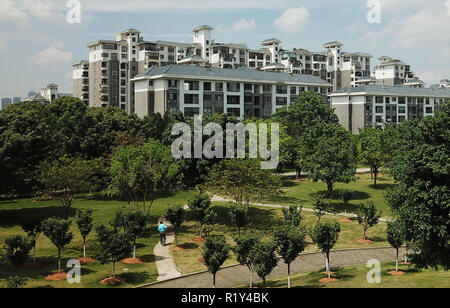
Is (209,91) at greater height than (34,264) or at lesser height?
greater

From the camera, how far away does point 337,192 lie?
4534 cm

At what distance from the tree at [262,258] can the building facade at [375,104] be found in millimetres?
68358

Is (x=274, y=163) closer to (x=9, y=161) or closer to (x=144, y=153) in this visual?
(x=144, y=153)

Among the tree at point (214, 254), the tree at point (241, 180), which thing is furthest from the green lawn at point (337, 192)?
the tree at point (214, 254)

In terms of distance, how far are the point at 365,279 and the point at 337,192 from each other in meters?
25.0

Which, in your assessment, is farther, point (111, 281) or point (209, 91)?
point (209, 91)

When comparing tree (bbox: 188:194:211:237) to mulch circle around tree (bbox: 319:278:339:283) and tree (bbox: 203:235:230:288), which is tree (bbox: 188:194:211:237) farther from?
mulch circle around tree (bbox: 319:278:339:283)

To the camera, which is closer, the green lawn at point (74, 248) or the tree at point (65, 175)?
the green lawn at point (74, 248)

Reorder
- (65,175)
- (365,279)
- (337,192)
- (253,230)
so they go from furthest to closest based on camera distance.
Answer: (337,192) < (65,175) < (253,230) < (365,279)

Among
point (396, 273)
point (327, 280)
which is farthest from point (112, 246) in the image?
point (396, 273)

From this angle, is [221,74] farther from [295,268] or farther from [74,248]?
[295,268]

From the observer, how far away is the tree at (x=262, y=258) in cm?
1958

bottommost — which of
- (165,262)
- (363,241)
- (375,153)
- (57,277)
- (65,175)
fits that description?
(165,262)

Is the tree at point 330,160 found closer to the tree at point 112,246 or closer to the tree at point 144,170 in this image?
the tree at point 144,170
